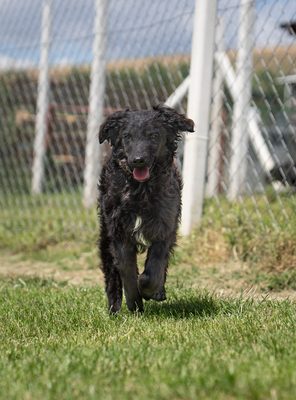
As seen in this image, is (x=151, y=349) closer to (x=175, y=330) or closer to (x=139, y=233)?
(x=175, y=330)

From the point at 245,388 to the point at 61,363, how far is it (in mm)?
669

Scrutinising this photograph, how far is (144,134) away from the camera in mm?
2480

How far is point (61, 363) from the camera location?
164 centimetres

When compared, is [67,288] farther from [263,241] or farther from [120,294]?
[263,241]

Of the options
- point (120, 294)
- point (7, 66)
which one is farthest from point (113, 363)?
point (7, 66)

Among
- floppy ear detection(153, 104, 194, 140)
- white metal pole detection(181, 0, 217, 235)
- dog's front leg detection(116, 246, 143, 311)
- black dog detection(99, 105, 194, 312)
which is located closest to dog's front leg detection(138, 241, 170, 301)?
black dog detection(99, 105, 194, 312)

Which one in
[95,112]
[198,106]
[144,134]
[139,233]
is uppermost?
[95,112]

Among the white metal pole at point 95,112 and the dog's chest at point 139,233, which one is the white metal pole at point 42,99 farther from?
the dog's chest at point 139,233

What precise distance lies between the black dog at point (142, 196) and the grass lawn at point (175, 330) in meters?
0.23

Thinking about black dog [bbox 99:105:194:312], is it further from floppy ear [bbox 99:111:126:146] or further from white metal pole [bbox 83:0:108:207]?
white metal pole [bbox 83:0:108:207]

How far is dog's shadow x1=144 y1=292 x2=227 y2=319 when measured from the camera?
2436 millimetres

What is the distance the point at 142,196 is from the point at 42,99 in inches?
175

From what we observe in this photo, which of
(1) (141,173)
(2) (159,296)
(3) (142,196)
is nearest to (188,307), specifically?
(2) (159,296)

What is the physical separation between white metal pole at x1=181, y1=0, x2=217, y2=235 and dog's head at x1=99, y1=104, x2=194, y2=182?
4.82 ft
